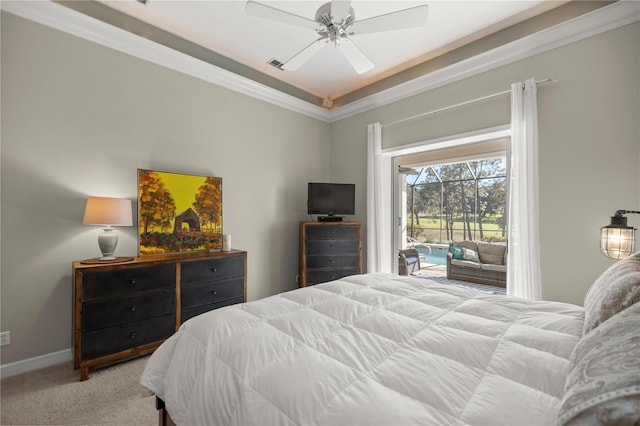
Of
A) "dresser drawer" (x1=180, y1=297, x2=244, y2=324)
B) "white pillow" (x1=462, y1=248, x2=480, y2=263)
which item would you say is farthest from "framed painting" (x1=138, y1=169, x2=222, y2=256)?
"white pillow" (x1=462, y1=248, x2=480, y2=263)

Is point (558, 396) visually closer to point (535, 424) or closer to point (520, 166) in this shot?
point (535, 424)

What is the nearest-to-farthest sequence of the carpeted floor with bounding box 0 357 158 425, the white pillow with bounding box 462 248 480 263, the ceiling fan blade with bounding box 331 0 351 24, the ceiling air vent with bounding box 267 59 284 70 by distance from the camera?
the carpeted floor with bounding box 0 357 158 425 < the ceiling fan blade with bounding box 331 0 351 24 < the ceiling air vent with bounding box 267 59 284 70 < the white pillow with bounding box 462 248 480 263

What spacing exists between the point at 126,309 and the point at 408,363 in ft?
7.67

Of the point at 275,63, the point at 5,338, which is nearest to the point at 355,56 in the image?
the point at 275,63

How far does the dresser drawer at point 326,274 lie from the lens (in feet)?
12.2

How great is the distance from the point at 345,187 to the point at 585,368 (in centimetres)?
346

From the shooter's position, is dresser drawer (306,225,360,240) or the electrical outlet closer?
the electrical outlet

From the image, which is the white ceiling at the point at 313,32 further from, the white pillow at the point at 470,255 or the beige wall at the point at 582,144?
the white pillow at the point at 470,255

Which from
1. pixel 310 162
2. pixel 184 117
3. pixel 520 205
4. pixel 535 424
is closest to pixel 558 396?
pixel 535 424

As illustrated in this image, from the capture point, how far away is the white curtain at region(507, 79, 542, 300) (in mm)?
2637

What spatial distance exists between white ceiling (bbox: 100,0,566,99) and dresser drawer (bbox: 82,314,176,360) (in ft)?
9.38

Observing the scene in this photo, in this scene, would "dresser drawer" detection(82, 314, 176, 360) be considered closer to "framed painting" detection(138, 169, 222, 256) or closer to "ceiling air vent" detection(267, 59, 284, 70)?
"framed painting" detection(138, 169, 222, 256)

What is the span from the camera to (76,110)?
2.50 m

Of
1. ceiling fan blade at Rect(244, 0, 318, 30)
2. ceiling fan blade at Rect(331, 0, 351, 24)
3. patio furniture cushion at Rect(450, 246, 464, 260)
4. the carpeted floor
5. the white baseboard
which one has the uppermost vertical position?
ceiling fan blade at Rect(244, 0, 318, 30)
